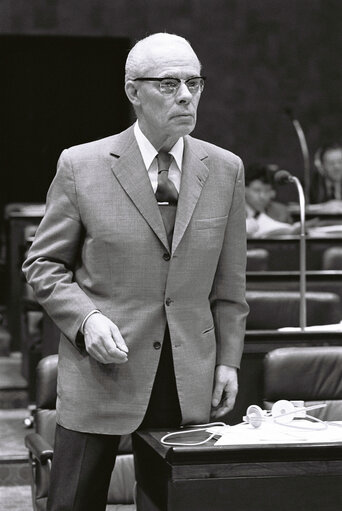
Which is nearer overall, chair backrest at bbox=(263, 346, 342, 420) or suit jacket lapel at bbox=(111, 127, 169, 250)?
suit jacket lapel at bbox=(111, 127, 169, 250)

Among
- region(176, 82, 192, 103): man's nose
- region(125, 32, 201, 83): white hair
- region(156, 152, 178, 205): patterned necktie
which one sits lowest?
region(156, 152, 178, 205): patterned necktie

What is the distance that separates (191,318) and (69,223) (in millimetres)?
326

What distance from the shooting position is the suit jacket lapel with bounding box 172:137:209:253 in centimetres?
225

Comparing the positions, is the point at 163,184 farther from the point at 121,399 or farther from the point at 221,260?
the point at 121,399

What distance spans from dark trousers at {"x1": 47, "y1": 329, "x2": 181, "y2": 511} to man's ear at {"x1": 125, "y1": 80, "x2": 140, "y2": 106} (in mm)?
498

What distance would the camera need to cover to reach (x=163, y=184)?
90.6 inches

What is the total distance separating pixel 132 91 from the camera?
2254 millimetres

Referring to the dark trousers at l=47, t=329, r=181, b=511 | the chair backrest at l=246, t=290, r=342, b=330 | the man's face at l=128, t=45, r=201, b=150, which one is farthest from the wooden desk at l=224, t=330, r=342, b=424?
the man's face at l=128, t=45, r=201, b=150

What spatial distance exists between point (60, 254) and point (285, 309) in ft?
8.20

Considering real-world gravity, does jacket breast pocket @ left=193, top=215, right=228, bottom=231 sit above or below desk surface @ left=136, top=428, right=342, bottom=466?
above

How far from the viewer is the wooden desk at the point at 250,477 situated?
201cm

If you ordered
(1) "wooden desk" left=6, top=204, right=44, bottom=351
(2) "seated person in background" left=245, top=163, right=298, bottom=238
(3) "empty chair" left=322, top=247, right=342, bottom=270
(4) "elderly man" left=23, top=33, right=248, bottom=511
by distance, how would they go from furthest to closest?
(2) "seated person in background" left=245, top=163, right=298, bottom=238 < (1) "wooden desk" left=6, top=204, right=44, bottom=351 < (3) "empty chair" left=322, top=247, right=342, bottom=270 < (4) "elderly man" left=23, top=33, right=248, bottom=511

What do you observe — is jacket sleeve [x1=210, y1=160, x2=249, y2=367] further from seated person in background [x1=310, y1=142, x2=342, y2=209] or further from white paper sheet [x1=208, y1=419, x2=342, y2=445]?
seated person in background [x1=310, y1=142, x2=342, y2=209]

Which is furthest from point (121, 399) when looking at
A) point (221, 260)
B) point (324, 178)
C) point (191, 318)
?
point (324, 178)
